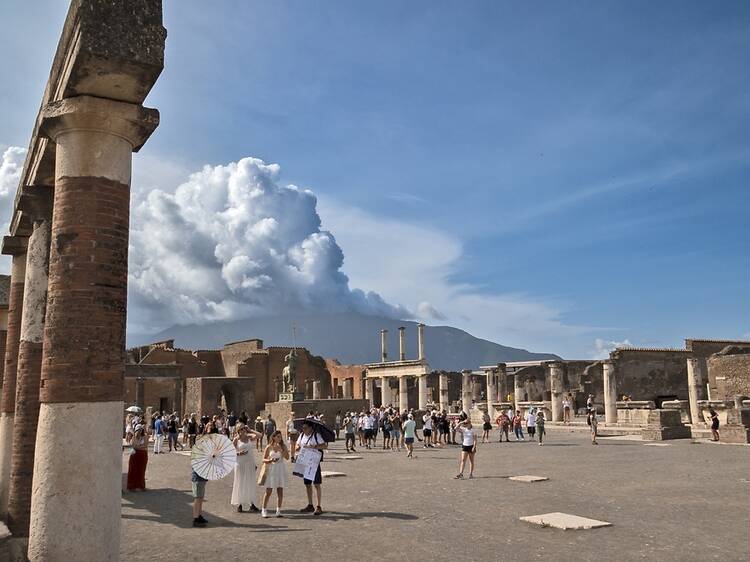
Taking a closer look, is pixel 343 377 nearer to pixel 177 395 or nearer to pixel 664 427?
pixel 177 395

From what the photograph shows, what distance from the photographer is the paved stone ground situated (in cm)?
735

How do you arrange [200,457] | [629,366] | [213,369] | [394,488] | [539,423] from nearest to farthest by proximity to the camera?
1. [200,457]
2. [394,488]
3. [539,423]
4. [629,366]
5. [213,369]

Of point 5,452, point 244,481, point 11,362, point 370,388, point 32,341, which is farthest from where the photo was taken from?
point 370,388

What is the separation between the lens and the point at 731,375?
37281mm

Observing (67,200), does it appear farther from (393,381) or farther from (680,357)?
(393,381)

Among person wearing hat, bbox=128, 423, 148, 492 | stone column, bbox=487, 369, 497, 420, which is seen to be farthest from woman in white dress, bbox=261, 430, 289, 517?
stone column, bbox=487, 369, 497, 420

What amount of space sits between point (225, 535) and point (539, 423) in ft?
57.9

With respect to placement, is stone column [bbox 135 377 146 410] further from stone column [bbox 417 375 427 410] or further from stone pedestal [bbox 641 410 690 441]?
stone pedestal [bbox 641 410 690 441]

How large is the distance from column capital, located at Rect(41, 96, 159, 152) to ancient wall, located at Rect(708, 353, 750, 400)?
3846cm

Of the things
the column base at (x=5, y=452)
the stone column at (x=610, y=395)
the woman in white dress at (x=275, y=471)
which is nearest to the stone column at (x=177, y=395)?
the stone column at (x=610, y=395)

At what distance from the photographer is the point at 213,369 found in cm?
5994

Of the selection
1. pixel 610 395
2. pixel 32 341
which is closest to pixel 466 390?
pixel 610 395

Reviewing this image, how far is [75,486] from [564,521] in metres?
6.28

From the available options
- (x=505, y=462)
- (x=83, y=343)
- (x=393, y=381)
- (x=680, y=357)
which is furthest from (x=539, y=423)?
(x=393, y=381)
